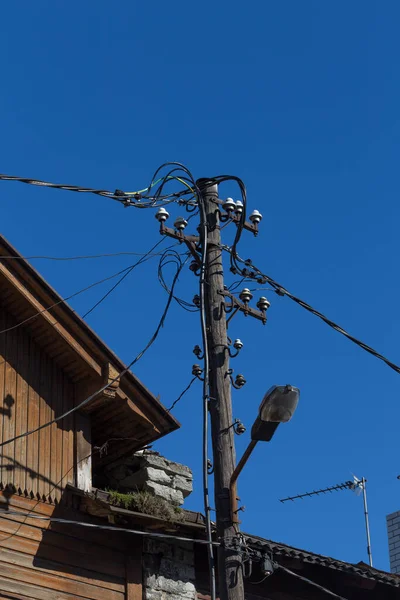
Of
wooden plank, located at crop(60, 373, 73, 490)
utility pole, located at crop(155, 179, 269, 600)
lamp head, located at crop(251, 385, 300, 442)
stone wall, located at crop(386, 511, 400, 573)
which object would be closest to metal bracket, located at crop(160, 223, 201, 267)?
utility pole, located at crop(155, 179, 269, 600)

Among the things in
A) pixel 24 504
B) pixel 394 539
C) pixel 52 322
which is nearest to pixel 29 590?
pixel 24 504

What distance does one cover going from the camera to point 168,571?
13.1 metres

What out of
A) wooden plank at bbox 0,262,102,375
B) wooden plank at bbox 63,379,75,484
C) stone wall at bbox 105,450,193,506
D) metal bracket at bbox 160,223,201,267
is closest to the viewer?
metal bracket at bbox 160,223,201,267

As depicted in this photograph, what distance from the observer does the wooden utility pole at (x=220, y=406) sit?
30.6ft

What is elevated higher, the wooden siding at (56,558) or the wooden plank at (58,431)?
→ the wooden plank at (58,431)

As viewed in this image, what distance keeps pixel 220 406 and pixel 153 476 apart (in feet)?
12.7

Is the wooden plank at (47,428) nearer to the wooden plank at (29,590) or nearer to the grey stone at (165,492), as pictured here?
the wooden plank at (29,590)

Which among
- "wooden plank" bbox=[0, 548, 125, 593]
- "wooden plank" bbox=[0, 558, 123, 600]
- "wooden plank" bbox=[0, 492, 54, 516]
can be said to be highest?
"wooden plank" bbox=[0, 492, 54, 516]

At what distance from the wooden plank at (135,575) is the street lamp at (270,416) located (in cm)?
354

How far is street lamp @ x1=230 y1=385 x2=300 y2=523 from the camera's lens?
9297mm

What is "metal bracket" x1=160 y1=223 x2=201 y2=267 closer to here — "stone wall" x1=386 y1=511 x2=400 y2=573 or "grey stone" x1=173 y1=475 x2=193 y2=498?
"grey stone" x1=173 y1=475 x2=193 y2=498

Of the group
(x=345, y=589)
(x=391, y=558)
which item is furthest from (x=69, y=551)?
(x=391, y=558)

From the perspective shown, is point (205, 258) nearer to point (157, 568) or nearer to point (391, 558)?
point (157, 568)

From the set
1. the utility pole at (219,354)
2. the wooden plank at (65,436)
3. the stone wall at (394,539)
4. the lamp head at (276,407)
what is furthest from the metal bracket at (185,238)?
the stone wall at (394,539)
